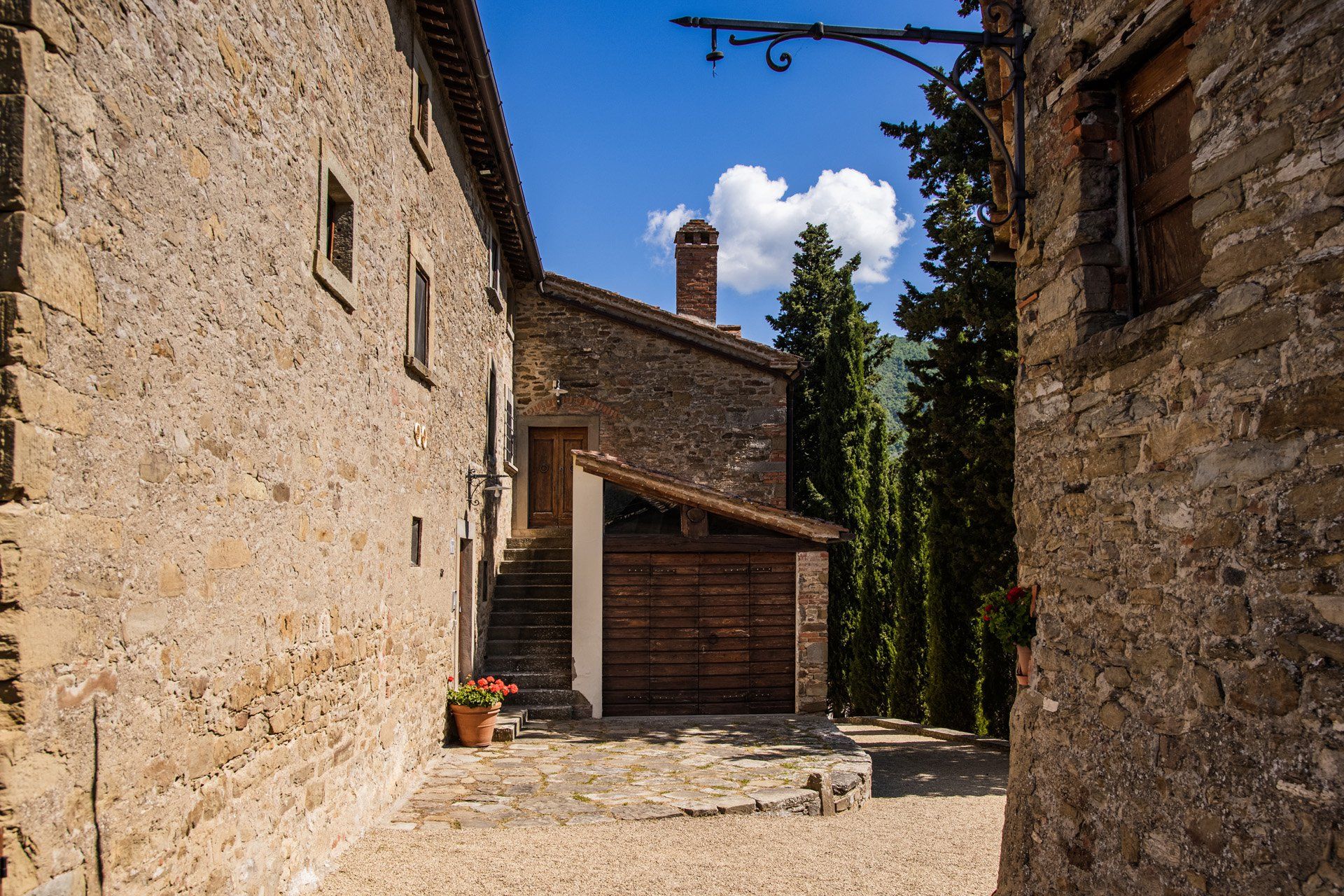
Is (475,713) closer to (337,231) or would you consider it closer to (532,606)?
(532,606)

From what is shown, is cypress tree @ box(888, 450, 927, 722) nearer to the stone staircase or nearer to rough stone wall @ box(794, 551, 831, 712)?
A: rough stone wall @ box(794, 551, 831, 712)

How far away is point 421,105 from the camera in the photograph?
316 inches

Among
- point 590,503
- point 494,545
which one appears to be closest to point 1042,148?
point 590,503

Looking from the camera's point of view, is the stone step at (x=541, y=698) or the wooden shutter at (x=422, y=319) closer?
the wooden shutter at (x=422, y=319)

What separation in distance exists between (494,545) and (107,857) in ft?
30.9

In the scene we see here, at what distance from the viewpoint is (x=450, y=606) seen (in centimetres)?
951

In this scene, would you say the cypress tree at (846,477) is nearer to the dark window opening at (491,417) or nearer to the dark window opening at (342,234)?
the dark window opening at (491,417)

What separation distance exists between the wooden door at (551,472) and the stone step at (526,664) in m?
3.34

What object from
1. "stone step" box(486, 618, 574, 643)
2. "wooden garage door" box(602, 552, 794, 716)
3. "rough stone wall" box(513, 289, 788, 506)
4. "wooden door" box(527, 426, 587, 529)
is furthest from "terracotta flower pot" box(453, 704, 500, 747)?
"rough stone wall" box(513, 289, 788, 506)

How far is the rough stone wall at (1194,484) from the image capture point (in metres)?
2.69

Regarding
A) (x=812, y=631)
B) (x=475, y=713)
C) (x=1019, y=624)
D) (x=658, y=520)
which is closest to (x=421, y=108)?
(x=475, y=713)

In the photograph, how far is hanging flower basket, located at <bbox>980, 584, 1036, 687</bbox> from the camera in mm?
4348

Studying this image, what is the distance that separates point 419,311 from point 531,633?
503 centimetres

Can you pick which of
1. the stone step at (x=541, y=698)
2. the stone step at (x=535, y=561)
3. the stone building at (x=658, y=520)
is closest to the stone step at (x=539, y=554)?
the stone step at (x=535, y=561)
